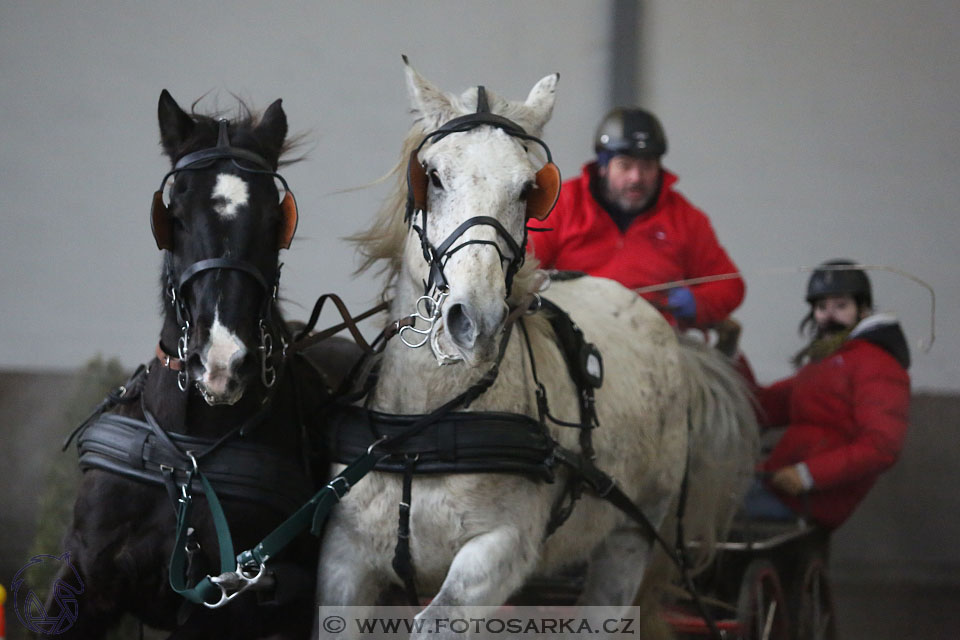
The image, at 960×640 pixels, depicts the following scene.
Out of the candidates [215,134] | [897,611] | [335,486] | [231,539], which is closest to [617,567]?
[335,486]

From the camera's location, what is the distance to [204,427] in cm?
247

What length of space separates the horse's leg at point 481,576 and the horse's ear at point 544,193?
0.71 metres

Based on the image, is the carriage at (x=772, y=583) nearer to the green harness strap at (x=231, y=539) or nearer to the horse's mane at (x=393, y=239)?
the horse's mane at (x=393, y=239)

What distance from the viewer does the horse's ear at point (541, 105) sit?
104 inches

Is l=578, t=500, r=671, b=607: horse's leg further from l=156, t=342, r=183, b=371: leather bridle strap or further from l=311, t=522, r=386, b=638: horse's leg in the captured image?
l=156, t=342, r=183, b=371: leather bridle strap

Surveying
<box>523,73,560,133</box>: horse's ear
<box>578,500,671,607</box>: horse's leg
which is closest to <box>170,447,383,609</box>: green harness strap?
<box>523,73,560,133</box>: horse's ear

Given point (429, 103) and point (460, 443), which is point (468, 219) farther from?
point (460, 443)

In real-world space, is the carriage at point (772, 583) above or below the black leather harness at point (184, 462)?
below

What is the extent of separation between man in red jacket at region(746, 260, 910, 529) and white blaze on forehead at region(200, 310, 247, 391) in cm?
249

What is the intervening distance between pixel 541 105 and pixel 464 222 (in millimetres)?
544

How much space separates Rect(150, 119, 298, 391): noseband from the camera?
2.27 metres

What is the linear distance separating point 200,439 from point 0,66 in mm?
Answer: 3534

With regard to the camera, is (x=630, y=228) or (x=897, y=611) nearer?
(x=630, y=228)

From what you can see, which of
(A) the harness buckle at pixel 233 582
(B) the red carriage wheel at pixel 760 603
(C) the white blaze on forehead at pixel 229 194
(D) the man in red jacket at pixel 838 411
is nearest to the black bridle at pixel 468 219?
(C) the white blaze on forehead at pixel 229 194
